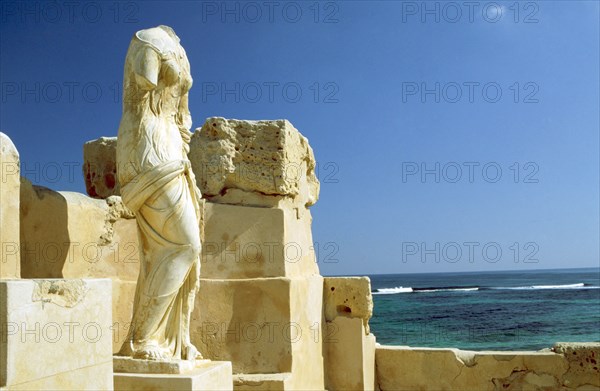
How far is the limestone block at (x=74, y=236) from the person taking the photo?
4293mm

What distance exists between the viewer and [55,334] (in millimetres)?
2518

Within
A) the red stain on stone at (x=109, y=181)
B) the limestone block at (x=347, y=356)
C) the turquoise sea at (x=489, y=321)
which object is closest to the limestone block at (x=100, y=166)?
the red stain on stone at (x=109, y=181)

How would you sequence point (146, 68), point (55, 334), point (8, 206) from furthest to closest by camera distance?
point (146, 68), point (8, 206), point (55, 334)

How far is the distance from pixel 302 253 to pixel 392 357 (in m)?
1.51

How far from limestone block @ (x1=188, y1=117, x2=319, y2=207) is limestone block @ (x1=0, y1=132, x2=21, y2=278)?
2377 millimetres

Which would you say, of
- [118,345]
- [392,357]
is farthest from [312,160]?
[118,345]

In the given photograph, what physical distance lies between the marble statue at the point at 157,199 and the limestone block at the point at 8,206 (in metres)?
0.86

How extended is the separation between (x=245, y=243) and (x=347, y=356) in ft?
5.21

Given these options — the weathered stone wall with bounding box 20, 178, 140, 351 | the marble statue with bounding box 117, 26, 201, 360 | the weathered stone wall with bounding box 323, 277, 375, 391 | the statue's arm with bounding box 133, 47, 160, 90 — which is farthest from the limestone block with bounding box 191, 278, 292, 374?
the statue's arm with bounding box 133, 47, 160, 90

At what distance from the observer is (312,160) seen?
20.6 feet

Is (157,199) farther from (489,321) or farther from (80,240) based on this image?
(489,321)

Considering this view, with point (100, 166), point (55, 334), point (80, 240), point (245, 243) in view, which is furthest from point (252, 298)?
point (55, 334)

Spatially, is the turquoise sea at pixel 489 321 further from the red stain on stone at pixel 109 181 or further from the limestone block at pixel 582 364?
the red stain on stone at pixel 109 181

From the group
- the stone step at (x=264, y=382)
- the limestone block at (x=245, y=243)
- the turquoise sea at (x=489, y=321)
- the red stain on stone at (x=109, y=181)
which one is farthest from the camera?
the turquoise sea at (x=489, y=321)
